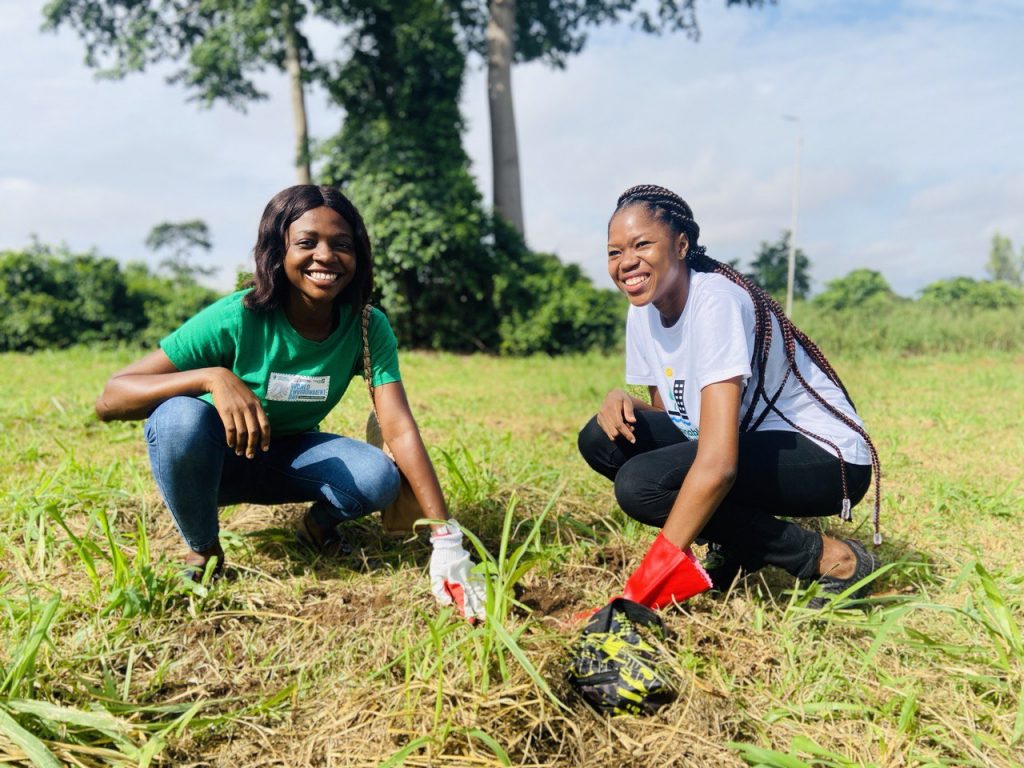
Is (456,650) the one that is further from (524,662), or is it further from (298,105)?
(298,105)

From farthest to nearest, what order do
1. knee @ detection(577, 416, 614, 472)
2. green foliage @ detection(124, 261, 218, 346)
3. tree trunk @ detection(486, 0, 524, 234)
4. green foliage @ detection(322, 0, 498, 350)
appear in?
tree trunk @ detection(486, 0, 524, 234) < green foliage @ detection(124, 261, 218, 346) < green foliage @ detection(322, 0, 498, 350) < knee @ detection(577, 416, 614, 472)

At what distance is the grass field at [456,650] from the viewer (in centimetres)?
167

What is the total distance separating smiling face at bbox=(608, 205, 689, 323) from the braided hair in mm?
26

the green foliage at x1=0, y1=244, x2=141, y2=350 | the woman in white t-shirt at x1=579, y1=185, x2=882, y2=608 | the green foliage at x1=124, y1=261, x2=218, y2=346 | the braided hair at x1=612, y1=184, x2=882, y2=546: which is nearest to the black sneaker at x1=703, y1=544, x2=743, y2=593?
the woman in white t-shirt at x1=579, y1=185, x2=882, y2=608

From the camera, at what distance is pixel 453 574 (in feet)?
7.04

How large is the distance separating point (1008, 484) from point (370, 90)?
10193mm

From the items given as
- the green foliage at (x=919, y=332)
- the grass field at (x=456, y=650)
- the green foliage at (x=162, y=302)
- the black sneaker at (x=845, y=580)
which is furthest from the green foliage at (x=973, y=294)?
the green foliage at (x=162, y=302)

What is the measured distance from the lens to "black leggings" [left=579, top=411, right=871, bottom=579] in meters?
2.21

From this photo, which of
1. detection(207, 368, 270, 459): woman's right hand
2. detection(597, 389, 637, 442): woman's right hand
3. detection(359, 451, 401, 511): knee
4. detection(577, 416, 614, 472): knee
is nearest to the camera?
detection(207, 368, 270, 459): woman's right hand

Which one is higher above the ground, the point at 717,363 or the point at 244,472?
the point at 717,363

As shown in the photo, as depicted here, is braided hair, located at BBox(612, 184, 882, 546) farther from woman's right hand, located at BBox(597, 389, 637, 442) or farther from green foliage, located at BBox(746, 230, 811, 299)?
green foliage, located at BBox(746, 230, 811, 299)

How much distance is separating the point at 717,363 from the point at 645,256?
376 mm

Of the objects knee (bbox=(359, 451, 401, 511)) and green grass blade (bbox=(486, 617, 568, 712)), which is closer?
green grass blade (bbox=(486, 617, 568, 712))

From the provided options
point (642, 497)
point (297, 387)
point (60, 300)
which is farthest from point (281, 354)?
Answer: point (60, 300)
